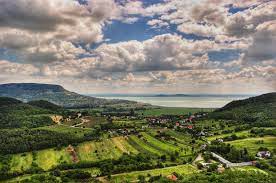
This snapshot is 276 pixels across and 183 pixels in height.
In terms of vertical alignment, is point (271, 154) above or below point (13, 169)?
above

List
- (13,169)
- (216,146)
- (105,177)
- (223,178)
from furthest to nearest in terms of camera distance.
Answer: (216,146) → (13,169) → (105,177) → (223,178)

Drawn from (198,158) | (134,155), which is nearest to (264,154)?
(198,158)

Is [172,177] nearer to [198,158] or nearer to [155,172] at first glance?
[155,172]

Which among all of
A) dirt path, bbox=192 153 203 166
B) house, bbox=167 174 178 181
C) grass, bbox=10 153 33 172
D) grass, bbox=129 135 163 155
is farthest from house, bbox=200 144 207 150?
grass, bbox=10 153 33 172

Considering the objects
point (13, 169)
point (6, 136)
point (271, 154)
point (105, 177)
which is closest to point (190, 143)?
point (271, 154)

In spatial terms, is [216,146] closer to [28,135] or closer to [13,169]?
[13,169]

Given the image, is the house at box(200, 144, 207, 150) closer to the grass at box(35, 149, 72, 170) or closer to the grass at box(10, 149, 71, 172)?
the grass at box(35, 149, 72, 170)

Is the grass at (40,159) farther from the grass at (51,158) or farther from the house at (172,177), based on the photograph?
the house at (172,177)
